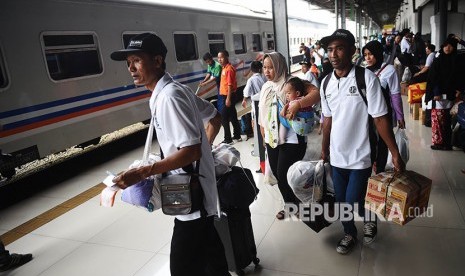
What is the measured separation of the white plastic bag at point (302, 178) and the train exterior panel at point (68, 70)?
354 cm

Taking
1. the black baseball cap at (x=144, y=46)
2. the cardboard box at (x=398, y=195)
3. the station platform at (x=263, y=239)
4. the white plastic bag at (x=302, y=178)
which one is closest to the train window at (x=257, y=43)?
the station platform at (x=263, y=239)

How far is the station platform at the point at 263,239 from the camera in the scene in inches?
105

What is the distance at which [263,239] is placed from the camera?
3.13 metres

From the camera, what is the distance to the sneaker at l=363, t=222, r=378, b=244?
287cm

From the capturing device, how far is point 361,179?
A: 2611mm

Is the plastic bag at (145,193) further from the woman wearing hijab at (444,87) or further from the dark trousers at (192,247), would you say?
the woman wearing hijab at (444,87)

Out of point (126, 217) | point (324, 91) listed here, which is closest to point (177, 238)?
point (324, 91)

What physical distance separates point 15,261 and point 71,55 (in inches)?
125

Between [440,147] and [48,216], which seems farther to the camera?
[440,147]

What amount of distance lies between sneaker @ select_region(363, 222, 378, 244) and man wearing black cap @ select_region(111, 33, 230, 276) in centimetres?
145

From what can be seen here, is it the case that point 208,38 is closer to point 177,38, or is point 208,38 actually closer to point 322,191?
point 177,38

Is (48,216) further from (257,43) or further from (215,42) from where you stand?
(257,43)

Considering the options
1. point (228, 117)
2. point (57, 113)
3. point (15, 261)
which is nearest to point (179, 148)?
point (15, 261)

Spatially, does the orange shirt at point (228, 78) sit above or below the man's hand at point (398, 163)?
above
